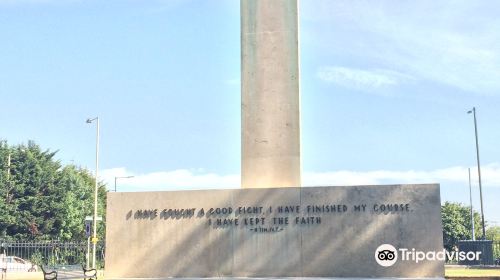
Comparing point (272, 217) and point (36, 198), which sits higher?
point (36, 198)

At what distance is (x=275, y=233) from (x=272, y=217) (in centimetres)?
50

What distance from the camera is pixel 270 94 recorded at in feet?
68.7

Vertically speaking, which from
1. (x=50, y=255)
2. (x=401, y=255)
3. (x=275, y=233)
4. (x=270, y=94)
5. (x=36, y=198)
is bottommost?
(x=50, y=255)

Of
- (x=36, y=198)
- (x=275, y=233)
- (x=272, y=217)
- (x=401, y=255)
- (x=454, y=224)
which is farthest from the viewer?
(x=454, y=224)

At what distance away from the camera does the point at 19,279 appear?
33094mm

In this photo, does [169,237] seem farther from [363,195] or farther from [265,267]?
[363,195]

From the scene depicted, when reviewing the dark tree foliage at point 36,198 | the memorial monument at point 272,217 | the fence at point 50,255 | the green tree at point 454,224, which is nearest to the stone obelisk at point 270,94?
the memorial monument at point 272,217

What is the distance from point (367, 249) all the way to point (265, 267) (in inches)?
124

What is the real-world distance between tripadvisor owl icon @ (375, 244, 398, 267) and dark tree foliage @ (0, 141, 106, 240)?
128 feet

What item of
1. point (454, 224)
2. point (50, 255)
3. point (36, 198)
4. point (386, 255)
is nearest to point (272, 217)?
point (386, 255)

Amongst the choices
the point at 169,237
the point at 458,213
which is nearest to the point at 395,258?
the point at 169,237

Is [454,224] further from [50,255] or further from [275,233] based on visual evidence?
[275,233]

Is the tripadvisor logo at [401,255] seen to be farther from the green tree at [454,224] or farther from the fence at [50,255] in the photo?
the green tree at [454,224]

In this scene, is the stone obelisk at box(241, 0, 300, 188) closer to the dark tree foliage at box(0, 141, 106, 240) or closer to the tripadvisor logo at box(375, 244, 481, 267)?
the tripadvisor logo at box(375, 244, 481, 267)
